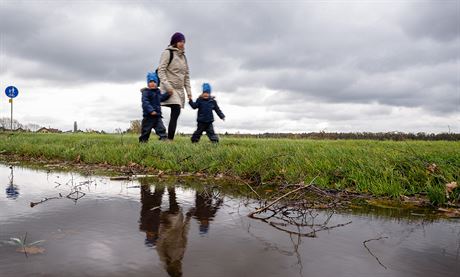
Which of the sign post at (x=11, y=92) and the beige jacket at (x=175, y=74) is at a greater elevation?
the sign post at (x=11, y=92)

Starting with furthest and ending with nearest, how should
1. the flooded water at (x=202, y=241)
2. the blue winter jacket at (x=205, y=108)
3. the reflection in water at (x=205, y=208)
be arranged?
the blue winter jacket at (x=205, y=108), the reflection in water at (x=205, y=208), the flooded water at (x=202, y=241)

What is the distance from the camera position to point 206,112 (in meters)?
9.52

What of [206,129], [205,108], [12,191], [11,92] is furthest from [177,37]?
[11,92]

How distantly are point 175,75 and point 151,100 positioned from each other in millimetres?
915

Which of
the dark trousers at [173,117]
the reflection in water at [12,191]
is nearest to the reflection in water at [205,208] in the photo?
the reflection in water at [12,191]

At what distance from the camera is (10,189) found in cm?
399

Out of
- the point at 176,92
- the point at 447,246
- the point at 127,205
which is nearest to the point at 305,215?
the point at 447,246

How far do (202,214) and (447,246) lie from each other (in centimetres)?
175

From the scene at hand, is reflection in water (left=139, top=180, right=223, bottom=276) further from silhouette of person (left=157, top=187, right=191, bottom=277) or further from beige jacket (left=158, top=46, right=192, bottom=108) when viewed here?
beige jacket (left=158, top=46, right=192, bottom=108)

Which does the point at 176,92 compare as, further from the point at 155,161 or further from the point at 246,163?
the point at 246,163

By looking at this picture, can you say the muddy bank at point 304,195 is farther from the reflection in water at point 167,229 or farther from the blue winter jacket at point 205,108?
the blue winter jacket at point 205,108

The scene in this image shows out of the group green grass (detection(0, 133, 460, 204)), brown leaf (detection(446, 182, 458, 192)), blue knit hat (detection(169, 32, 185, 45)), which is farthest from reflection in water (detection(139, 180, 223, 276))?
blue knit hat (detection(169, 32, 185, 45))

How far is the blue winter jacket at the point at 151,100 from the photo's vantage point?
8.90 metres

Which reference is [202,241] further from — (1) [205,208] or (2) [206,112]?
(2) [206,112]
